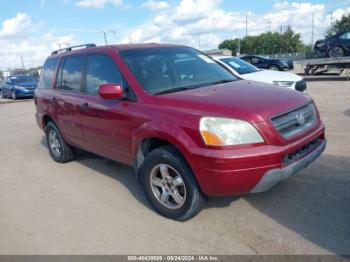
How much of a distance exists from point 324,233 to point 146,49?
3.00 metres

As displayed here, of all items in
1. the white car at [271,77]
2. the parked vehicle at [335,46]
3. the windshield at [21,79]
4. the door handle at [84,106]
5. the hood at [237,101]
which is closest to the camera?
the hood at [237,101]

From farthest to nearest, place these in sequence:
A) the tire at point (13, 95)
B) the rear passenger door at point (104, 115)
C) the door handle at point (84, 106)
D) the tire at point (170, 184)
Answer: the tire at point (13, 95)
the door handle at point (84, 106)
the rear passenger door at point (104, 115)
the tire at point (170, 184)

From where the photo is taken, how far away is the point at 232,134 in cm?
330

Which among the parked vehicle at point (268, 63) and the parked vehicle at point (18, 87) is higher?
the parked vehicle at point (268, 63)

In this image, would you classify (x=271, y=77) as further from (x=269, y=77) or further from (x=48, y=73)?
(x=48, y=73)

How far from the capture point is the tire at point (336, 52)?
59.0 feet

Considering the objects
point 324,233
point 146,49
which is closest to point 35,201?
point 146,49

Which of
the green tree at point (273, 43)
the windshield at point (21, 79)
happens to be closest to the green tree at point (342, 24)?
the green tree at point (273, 43)

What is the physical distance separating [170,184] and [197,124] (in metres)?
0.86

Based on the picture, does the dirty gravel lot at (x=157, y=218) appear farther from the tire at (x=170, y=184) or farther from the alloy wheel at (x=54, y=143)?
the alloy wheel at (x=54, y=143)

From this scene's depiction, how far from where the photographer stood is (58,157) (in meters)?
6.44

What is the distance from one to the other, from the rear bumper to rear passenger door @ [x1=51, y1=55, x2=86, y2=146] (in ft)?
7.92

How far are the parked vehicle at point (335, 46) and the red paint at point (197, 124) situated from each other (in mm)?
15630

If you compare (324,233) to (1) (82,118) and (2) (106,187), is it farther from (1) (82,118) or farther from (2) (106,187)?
(1) (82,118)
